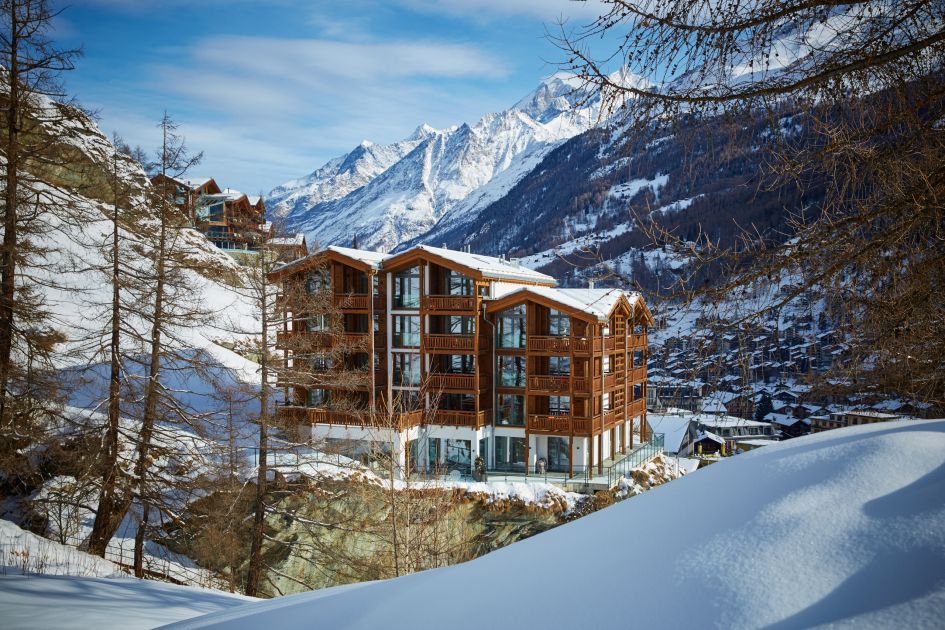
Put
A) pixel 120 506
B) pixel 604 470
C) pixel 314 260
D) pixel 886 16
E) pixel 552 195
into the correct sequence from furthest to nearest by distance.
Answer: pixel 552 195
pixel 604 470
pixel 314 260
pixel 120 506
pixel 886 16

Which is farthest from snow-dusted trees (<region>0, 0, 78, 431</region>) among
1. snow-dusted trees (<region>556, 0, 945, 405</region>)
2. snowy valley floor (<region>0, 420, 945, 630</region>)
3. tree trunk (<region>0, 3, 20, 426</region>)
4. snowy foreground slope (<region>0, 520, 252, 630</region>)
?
snow-dusted trees (<region>556, 0, 945, 405</region>)

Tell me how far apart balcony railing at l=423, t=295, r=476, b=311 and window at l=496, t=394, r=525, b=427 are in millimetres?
4309

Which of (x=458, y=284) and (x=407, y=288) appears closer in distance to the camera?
(x=458, y=284)

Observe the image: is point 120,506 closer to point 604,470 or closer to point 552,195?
point 604,470

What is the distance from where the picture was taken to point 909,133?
3426mm

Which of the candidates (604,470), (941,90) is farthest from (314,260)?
(941,90)

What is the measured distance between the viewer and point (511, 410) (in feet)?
82.9

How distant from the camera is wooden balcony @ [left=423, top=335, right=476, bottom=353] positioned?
80.3 feet

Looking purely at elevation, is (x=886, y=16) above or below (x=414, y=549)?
above

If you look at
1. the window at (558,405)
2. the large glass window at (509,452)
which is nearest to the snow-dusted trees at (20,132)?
the large glass window at (509,452)

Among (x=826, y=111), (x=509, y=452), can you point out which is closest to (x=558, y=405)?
(x=509, y=452)

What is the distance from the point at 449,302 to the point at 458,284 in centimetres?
113

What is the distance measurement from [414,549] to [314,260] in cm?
1093

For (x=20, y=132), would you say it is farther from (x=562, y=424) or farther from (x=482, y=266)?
(x=562, y=424)
